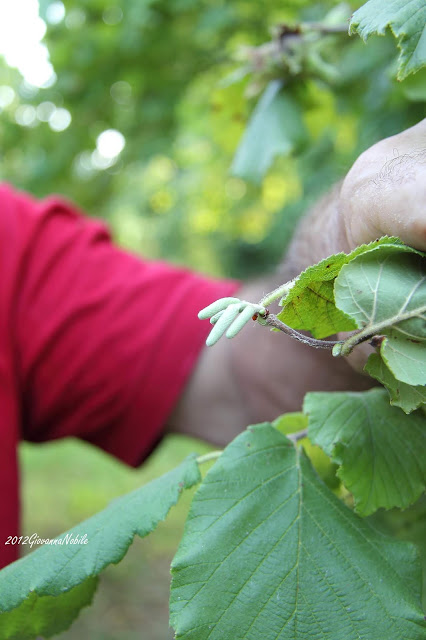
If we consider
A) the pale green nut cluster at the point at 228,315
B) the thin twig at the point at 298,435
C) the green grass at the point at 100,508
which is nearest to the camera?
the pale green nut cluster at the point at 228,315

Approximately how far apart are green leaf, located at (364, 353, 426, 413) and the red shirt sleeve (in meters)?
0.89

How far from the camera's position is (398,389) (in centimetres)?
58

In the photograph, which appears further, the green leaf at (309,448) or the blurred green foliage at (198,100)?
the blurred green foliage at (198,100)

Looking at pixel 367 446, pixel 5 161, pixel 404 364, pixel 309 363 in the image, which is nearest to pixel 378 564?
pixel 367 446

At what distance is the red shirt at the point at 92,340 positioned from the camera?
4.75 ft

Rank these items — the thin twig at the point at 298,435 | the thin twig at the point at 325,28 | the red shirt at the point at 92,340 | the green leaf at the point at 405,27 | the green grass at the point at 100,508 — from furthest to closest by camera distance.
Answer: the green grass at the point at 100,508, the red shirt at the point at 92,340, the thin twig at the point at 325,28, the thin twig at the point at 298,435, the green leaf at the point at 405,27

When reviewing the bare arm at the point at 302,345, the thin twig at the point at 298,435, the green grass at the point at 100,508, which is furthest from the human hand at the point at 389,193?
the green grass at the point at 100,508

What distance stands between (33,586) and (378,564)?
368mm

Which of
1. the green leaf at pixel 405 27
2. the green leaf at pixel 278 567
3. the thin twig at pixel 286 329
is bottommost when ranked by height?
the green leaf at pixel 278 567

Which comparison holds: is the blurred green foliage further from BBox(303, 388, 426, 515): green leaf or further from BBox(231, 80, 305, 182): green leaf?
BBox(303, 388, 426, 515): green leaf

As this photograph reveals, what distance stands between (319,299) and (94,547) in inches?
14.6

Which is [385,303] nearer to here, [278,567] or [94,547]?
[278,567]

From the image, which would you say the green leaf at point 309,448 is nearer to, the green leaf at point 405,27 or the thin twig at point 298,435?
the thin twig at point 298,435

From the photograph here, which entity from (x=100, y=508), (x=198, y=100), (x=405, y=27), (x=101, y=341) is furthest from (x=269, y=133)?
(x=100, y=508)
